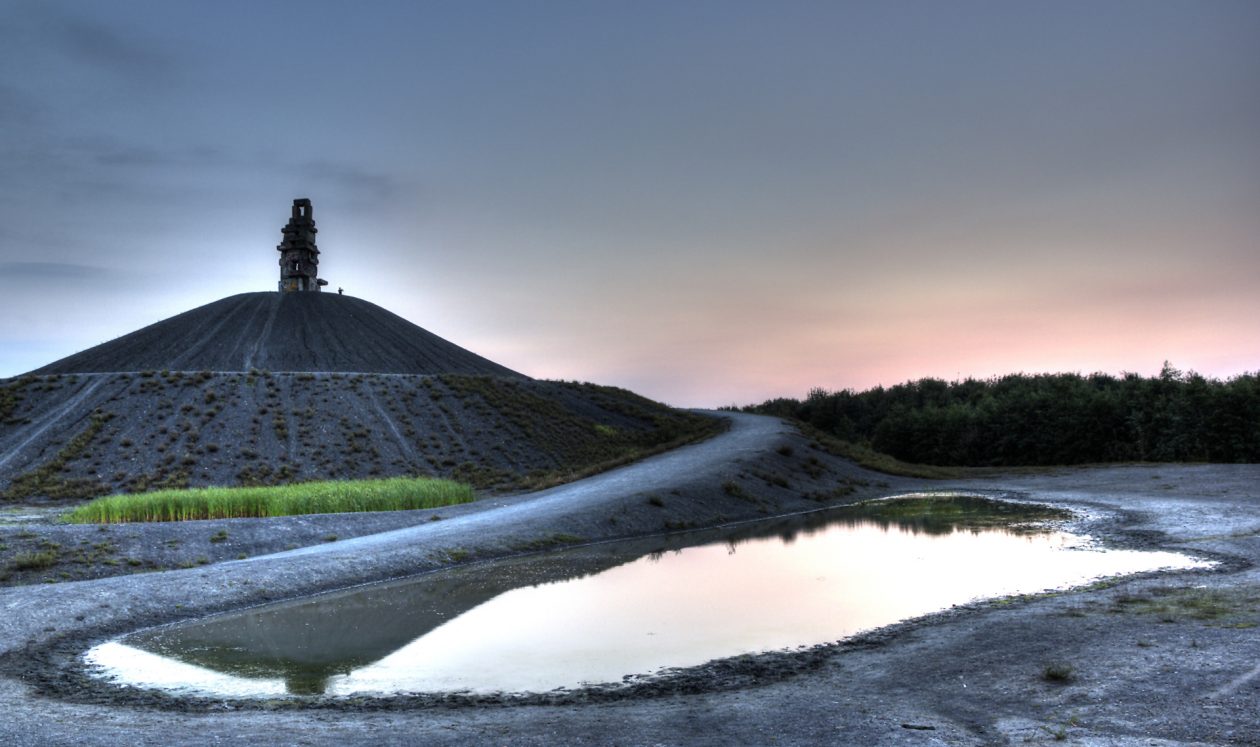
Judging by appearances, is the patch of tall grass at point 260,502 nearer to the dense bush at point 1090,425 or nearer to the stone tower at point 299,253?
the dense bush at point 1090,425

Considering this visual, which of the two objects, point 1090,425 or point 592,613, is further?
point 1090,425

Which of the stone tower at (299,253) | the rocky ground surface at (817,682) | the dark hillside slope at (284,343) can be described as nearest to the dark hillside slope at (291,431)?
the dark hillside slope at (284,343)

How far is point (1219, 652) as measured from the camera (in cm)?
1162

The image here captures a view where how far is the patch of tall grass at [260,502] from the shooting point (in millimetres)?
30578

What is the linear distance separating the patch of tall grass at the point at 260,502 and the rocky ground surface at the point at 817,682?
24.2 ft

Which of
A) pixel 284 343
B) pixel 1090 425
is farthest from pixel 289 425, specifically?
pixel 1090 425

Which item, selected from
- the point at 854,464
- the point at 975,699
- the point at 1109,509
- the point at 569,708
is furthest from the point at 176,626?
the point at 854,464

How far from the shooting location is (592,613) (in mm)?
17625

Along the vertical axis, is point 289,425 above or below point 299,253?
below

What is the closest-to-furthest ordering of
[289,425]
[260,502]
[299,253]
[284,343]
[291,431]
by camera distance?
[260,502] → [291,431] → [289,425] → [284,343] → [299,253]

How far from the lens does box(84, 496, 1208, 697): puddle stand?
1353 cm

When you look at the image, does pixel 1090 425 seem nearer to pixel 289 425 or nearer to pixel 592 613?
pixel 592 613

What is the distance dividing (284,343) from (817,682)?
95.2 meters

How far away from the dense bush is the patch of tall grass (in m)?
43.2
